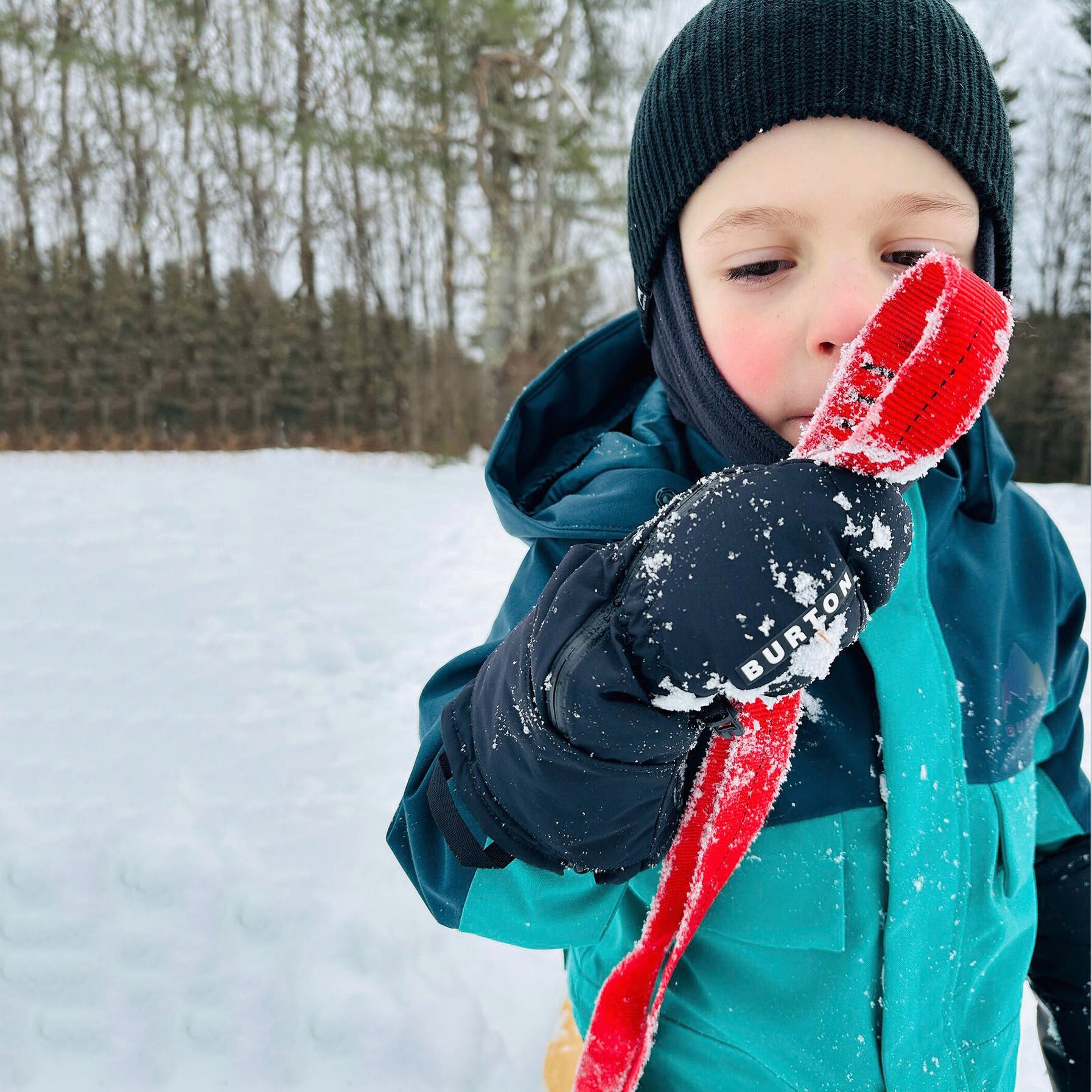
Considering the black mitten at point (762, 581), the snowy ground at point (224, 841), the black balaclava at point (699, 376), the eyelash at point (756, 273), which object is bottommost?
the snowy ground at point (224, 841)

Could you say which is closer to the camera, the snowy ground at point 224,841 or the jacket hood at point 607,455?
the jacket hood at point 607,455

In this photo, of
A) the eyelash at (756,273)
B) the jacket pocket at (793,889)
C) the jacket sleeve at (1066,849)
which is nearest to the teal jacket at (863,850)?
the jacket pocket at (793,889)

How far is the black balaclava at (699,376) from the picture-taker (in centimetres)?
88

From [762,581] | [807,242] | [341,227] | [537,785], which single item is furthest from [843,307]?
[341,227]

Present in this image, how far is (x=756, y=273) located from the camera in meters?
0.85

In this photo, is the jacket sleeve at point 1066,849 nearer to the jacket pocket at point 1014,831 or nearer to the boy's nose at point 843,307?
the jacket pocket at point 1014,831

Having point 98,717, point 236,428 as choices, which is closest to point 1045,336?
point 236,428

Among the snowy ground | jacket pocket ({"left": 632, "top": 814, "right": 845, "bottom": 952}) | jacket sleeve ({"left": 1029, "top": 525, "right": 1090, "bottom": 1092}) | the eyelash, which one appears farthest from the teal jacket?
the snowy ground

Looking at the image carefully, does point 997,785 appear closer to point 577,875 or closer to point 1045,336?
point 577,875

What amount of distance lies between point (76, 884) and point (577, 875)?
67.2 inches

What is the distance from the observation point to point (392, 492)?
8555mm

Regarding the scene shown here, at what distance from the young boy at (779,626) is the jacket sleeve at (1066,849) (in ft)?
0.42

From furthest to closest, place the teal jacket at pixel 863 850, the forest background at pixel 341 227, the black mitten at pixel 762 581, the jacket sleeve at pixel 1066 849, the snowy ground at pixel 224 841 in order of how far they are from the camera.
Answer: the forest background at pixel 341 227, the snowy ground at pixel 224 841, the jacket sleeve at pixel 1066 849, the teal jacket at pixel 863 850, the black mitten at pixel 762 581

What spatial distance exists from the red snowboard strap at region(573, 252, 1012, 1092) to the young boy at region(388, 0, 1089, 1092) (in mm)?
38
